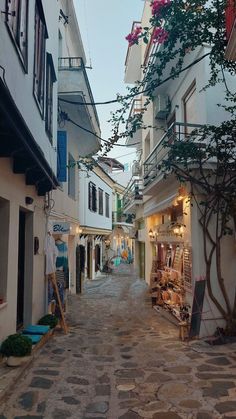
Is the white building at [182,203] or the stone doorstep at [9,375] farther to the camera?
Answer: the white building at [182,203]

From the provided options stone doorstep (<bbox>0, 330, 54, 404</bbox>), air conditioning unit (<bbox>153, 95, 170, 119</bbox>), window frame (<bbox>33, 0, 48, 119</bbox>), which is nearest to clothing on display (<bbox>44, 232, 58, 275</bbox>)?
stone doorstep (<bbox>0, 330, 54, 404</bbox>)

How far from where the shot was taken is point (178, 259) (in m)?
10.1

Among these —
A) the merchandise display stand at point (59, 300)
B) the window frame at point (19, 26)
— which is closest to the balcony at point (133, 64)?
the window frame at point (19, 26)

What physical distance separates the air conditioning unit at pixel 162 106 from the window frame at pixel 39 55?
4538 mm

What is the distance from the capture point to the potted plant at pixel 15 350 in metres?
5.52

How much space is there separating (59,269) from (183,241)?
3.97 meters

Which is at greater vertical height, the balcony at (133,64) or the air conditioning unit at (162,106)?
the balcony at (133,64)

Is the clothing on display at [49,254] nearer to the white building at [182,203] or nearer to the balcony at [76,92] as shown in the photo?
the white building at [182,203]

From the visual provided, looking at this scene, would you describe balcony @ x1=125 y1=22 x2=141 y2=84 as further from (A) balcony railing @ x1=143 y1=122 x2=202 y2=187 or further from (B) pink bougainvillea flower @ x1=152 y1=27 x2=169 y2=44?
(B) pink bougainvillea flower @ x1=152 y1=27 x2=169 y2=44

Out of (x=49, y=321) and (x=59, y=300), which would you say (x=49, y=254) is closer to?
(x=59, y=300)

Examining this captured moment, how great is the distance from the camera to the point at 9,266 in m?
6.12

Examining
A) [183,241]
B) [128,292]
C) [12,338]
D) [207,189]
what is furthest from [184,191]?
[128,292]

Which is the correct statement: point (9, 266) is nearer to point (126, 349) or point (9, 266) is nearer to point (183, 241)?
point (126, 349)

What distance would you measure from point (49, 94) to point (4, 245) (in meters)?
4.78
